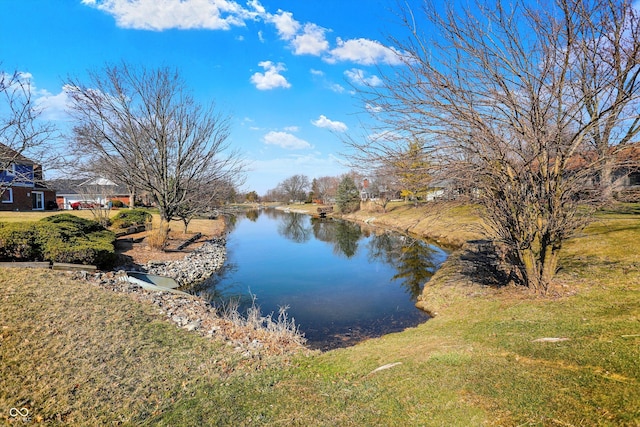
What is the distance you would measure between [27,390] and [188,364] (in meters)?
1.75

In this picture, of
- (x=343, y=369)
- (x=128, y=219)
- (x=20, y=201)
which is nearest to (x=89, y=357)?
(x=343, y=369)

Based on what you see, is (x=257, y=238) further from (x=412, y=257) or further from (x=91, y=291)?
(x=91, y=291)

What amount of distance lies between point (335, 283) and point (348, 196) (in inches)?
1295

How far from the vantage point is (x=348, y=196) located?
148ft

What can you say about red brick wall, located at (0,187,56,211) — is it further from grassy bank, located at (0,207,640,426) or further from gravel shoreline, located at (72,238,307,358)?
grassy bank, located at (0,207,640,426)

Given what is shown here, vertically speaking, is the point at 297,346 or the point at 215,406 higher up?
the point at 215,406

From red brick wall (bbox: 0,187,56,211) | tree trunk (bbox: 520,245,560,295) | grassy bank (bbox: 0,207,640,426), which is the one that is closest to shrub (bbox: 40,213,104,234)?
grassy bank (bbox: 0,207,640,426)

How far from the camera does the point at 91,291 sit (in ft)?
22.8

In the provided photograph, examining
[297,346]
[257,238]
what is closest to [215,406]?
[297,346]

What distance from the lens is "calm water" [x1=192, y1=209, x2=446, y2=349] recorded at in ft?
28.2

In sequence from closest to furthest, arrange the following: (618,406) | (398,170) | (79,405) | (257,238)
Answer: (618,406) < (79,405) < (398,170) < (257,238)

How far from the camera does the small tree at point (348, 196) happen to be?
44812 mm

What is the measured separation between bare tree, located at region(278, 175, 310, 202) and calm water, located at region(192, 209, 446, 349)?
65.5 m

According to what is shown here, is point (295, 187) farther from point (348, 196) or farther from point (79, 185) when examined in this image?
point (79, 185)
